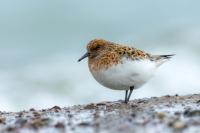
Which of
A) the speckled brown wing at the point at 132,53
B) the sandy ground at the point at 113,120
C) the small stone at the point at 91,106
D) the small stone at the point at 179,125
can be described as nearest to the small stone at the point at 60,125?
the sandy ground at the point at 113,120

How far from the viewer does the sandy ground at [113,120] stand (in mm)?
7488

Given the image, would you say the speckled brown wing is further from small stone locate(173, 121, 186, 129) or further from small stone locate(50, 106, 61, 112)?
small stone locate(173, 121, 186, 129)

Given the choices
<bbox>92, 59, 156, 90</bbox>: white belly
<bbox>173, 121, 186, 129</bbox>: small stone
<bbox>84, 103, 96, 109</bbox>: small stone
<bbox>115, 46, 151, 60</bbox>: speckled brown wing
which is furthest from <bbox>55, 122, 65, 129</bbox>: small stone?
<bbox>115, 46, 151, 60</bbox>: speckled brown wing

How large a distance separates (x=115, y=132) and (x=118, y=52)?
3.88 m

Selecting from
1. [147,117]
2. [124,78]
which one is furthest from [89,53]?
[147,117]

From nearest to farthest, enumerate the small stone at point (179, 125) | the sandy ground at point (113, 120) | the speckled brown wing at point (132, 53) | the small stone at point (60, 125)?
the small stone at point (179, 125), the sandy ground at point (113, 120), the small stone at point (60, 125), the speckled brown wing at point (132, 53)

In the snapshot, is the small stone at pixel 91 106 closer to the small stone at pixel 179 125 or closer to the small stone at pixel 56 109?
the small stone at pixel 56 109

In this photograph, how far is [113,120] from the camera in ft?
27.9

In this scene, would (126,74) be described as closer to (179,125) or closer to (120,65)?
(120,65)

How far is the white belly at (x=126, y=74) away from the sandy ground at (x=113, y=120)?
41cm

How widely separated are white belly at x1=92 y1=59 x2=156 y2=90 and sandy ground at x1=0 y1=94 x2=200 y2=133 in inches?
16.2

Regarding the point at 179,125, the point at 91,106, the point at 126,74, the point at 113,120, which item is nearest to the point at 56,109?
the point at 91,106

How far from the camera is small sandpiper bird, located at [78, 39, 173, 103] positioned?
1082cm

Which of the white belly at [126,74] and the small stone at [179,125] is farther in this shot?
the white belly at [126,74]
